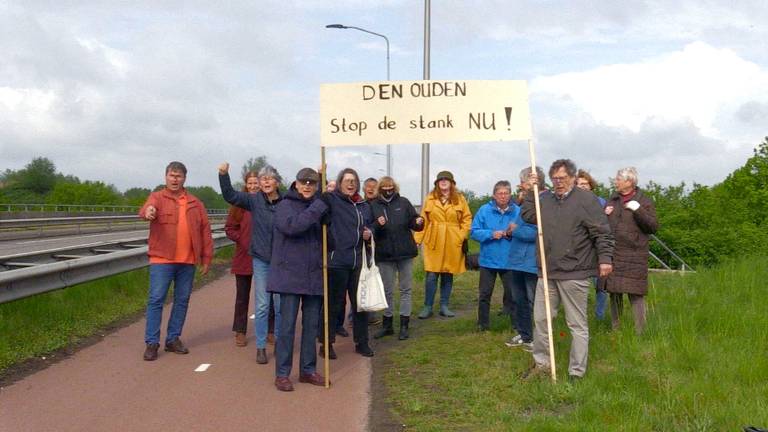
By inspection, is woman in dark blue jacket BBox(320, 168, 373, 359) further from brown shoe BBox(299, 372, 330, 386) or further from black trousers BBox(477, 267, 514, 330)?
black trousers BBox(477, 267, 514, 330)

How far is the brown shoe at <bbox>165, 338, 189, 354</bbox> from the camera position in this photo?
827cm

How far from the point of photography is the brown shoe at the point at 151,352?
25.8ft

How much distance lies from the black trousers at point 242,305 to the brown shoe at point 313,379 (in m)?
1.83

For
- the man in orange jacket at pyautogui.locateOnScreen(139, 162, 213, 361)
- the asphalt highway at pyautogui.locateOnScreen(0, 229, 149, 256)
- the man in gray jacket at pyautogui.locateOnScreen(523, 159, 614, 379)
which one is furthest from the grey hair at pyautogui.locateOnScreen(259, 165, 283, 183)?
the asphalt highway at pyautogui.locateOnScreen(0, 229, 149, 256)

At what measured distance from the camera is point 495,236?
29.0ft

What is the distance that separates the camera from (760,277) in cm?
1055

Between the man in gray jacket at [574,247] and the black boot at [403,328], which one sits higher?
the man in gray jacket at [574,247]

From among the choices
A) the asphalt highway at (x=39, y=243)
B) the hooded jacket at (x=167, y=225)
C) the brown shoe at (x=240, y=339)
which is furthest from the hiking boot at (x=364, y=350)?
the asphalt highway at (x=39, y=243)

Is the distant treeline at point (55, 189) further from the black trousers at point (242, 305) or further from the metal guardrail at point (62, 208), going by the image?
the black trousers at point (242, 305)

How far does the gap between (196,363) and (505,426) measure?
358cm

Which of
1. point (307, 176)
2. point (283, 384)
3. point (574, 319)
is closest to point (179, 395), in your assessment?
point (283, 384)

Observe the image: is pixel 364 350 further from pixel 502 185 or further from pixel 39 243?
pixel 39 243

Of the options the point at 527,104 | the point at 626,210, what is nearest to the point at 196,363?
the point at 527,104

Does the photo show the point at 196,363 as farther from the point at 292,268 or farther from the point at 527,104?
the point at 527,104
